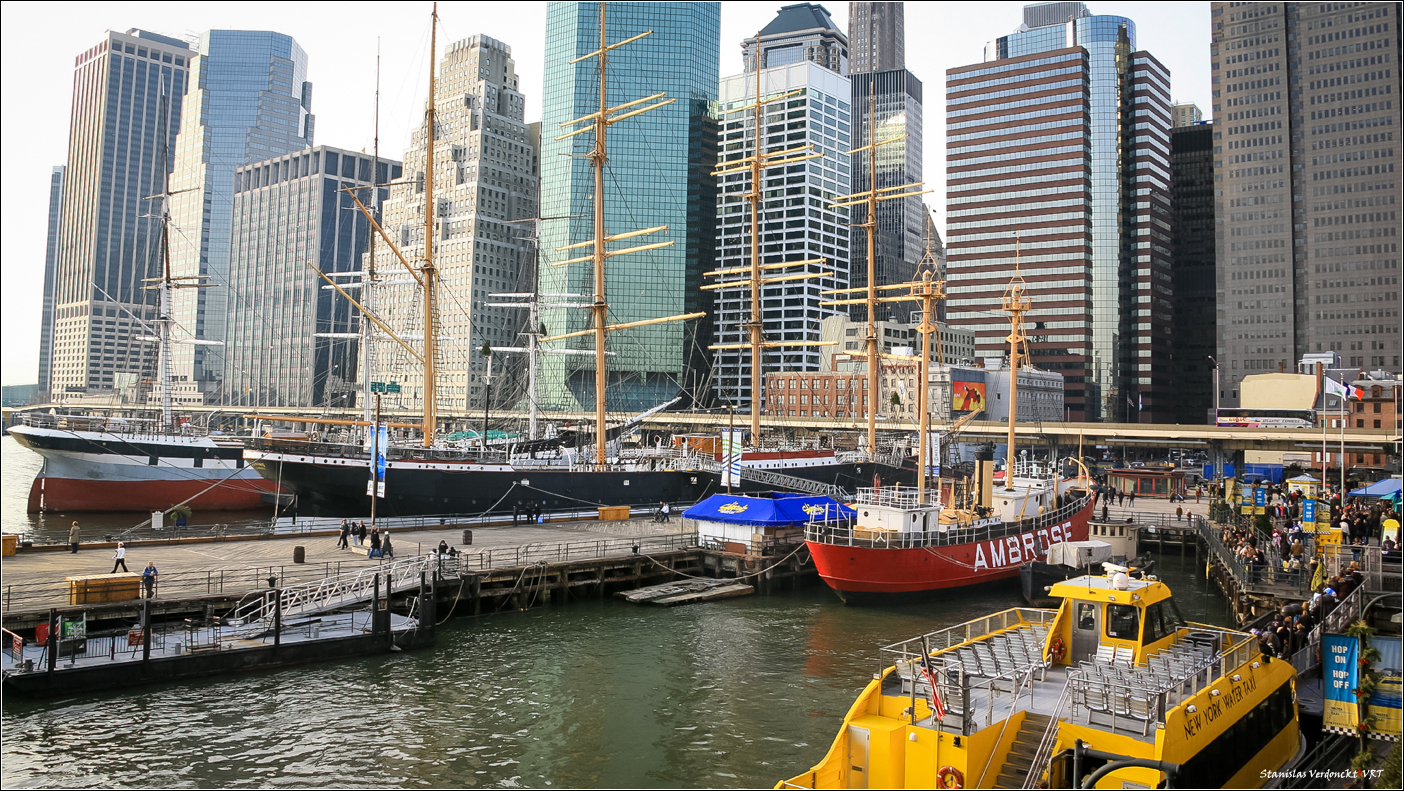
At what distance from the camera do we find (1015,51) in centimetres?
18000

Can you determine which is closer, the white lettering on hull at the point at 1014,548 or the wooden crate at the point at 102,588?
the wooden crate at the point at 102,588

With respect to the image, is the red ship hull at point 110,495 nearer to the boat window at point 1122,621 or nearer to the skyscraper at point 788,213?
the boat window at point 1122,621

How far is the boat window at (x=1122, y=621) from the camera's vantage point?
46.9 feet

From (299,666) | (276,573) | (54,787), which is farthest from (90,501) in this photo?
(54,787)

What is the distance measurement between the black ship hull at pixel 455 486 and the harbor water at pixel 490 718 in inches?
749

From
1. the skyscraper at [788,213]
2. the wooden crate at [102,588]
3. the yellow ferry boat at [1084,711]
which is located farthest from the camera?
the skyscraper at [788,213]

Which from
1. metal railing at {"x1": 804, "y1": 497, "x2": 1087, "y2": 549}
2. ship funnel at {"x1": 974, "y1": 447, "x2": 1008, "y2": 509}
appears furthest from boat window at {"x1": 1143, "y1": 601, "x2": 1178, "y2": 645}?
ship funnel at {"x1": 974, "y1": 447, "x2": 1008, "y2": 509}

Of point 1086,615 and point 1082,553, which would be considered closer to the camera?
point 1086,615

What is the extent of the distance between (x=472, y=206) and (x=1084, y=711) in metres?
154

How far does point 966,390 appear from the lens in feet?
422

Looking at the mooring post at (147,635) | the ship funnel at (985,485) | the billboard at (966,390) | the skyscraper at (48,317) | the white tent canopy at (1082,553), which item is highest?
the skyscraper at (48,317)

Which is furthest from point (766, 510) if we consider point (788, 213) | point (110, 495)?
point (788, 213)

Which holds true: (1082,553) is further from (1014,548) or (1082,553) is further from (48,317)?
(48,317)

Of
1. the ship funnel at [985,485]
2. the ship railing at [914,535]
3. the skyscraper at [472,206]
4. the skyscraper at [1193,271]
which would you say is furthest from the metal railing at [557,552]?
the skyscraper at [1193,271]
